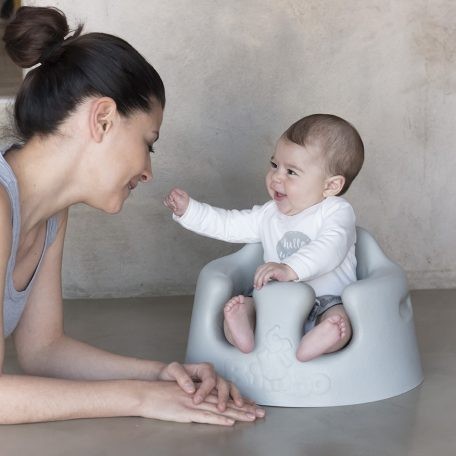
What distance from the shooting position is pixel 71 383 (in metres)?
2.14

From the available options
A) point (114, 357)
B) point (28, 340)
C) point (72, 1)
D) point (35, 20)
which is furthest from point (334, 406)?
point (72, 1)

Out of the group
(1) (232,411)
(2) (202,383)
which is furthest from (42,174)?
(1) (232,411)

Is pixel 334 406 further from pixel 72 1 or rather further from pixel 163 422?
pixel 72 1

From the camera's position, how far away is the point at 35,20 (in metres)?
2.20

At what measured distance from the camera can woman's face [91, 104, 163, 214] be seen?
2.19 metres

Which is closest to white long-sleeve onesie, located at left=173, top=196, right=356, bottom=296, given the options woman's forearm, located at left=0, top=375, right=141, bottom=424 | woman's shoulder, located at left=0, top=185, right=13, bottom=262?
woman's forearm, located at left=0, top=375, right=141, bottom=424

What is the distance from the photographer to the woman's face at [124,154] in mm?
2191

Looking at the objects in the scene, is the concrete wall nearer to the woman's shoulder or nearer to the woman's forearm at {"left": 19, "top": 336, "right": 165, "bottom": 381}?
the woman's forearm at {"left": 19, "top": 336, "right": 165, "bottom": 381}

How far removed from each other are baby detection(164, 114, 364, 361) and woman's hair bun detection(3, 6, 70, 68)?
78 cm

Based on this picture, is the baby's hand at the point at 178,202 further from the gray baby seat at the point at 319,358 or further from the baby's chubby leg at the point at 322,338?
the baby's chubby leg at the point at 322,338

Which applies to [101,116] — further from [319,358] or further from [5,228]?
[319,358]

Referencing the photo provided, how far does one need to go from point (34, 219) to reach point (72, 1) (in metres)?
1.54

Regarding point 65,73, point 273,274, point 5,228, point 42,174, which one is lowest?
point 273,274

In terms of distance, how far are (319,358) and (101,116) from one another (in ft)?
2.72
